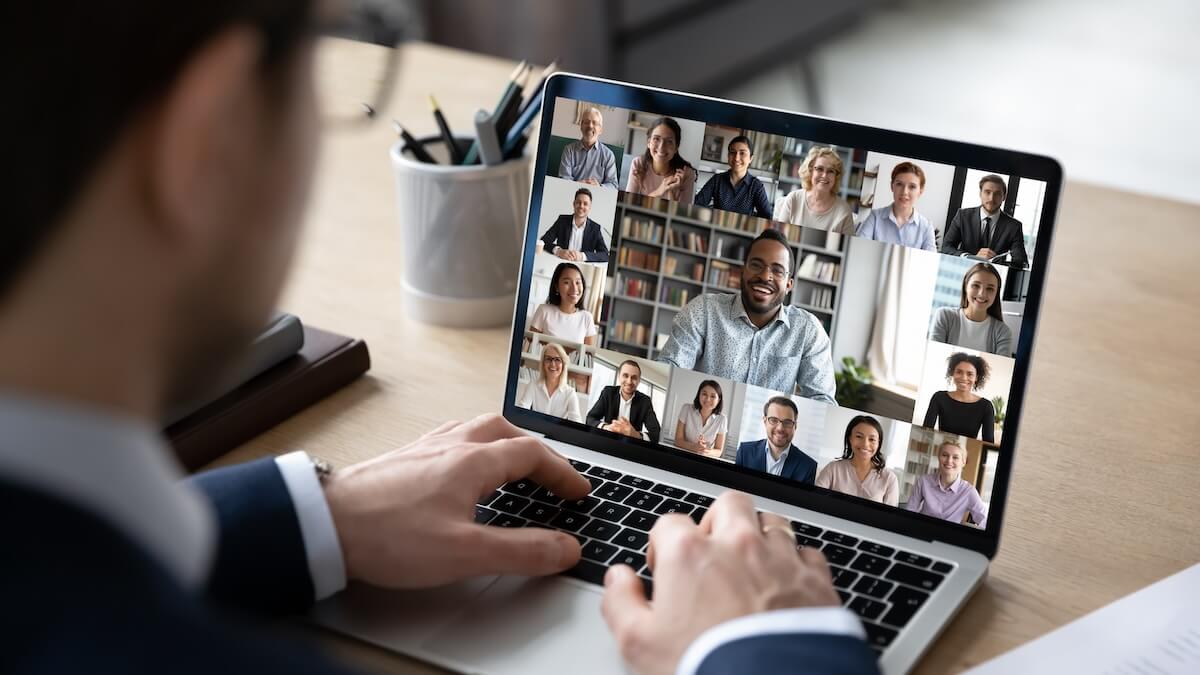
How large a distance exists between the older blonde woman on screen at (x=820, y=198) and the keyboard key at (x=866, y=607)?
9.9 inches

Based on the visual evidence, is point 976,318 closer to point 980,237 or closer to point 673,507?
point 980,237

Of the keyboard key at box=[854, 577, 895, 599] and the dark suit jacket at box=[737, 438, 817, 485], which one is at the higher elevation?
the dark suit jacket at box=[737, 438, 817, 485]

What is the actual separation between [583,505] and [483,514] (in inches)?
2.8

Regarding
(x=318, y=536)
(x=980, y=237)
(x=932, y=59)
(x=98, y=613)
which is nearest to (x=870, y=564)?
(x=980, y=237)

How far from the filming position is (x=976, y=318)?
802mm

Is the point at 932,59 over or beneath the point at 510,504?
over

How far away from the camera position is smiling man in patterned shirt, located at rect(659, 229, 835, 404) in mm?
838

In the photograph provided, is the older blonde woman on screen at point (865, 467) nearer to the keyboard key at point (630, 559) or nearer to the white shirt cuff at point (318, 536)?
the keyboard key at point (630, 559)

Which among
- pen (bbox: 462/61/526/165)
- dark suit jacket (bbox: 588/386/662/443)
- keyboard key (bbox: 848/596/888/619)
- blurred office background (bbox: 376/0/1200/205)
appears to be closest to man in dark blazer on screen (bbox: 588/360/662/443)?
dark suit jacket (bbox: 588/386/662/443)

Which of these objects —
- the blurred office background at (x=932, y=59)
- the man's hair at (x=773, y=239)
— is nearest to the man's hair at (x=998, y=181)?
the man's hair at (x=773, y=239)

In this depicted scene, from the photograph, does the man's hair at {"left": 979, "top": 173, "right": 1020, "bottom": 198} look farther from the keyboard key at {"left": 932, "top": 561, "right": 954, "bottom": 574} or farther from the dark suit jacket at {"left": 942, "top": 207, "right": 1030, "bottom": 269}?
the keyboard key at {"left": 932, "top": 561, "right": 954, "bottom": 574}

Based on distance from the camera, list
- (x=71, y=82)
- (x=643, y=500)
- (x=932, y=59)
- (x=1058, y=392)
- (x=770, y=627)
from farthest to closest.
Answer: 1. (x=932, y=59)
2. (x=1058, y=392)
3. (x=643, y=500)
4. (x=770, y=627)
5. (x=71, y=82)

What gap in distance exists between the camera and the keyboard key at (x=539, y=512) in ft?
2.70

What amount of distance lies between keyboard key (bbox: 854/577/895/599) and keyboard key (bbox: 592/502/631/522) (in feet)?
0.55
